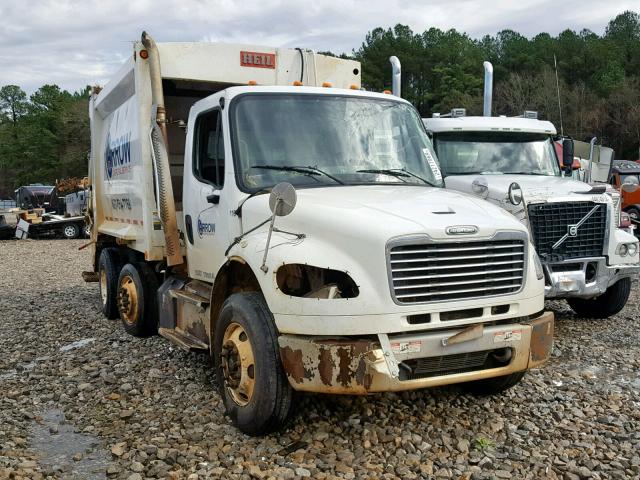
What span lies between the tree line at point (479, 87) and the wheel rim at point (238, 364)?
36.7 m

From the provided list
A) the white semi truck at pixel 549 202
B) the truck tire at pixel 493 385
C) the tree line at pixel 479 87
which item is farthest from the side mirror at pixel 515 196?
the tree line at pixel 479 87

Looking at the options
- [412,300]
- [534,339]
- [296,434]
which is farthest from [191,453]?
[534,339]

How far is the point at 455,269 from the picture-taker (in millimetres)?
4148

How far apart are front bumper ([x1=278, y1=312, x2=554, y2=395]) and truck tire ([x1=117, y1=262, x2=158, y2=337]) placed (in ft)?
12.2

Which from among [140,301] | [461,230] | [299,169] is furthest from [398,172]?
[140,301]

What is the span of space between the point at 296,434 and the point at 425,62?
224 feet

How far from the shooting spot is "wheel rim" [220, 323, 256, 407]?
14.8ft

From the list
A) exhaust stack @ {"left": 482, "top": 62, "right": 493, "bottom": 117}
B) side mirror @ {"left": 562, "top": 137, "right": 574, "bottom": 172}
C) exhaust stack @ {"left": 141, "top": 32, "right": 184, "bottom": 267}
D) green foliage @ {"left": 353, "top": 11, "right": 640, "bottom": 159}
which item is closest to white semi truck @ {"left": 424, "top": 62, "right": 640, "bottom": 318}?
side mirror @ {"left": 562, "top": 137, "right": 574, "bottom": 172}

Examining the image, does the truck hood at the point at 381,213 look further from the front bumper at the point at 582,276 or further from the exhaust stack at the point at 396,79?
the exhaust stack at the point at 396,79

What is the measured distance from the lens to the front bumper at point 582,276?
720cm

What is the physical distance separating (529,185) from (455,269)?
4143 millimetres

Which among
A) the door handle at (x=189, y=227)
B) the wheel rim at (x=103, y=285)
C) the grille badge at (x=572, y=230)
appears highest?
the door handle at (x=189, y=227)

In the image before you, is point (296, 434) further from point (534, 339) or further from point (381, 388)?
point (534, 339)

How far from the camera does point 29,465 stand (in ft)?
13.8
